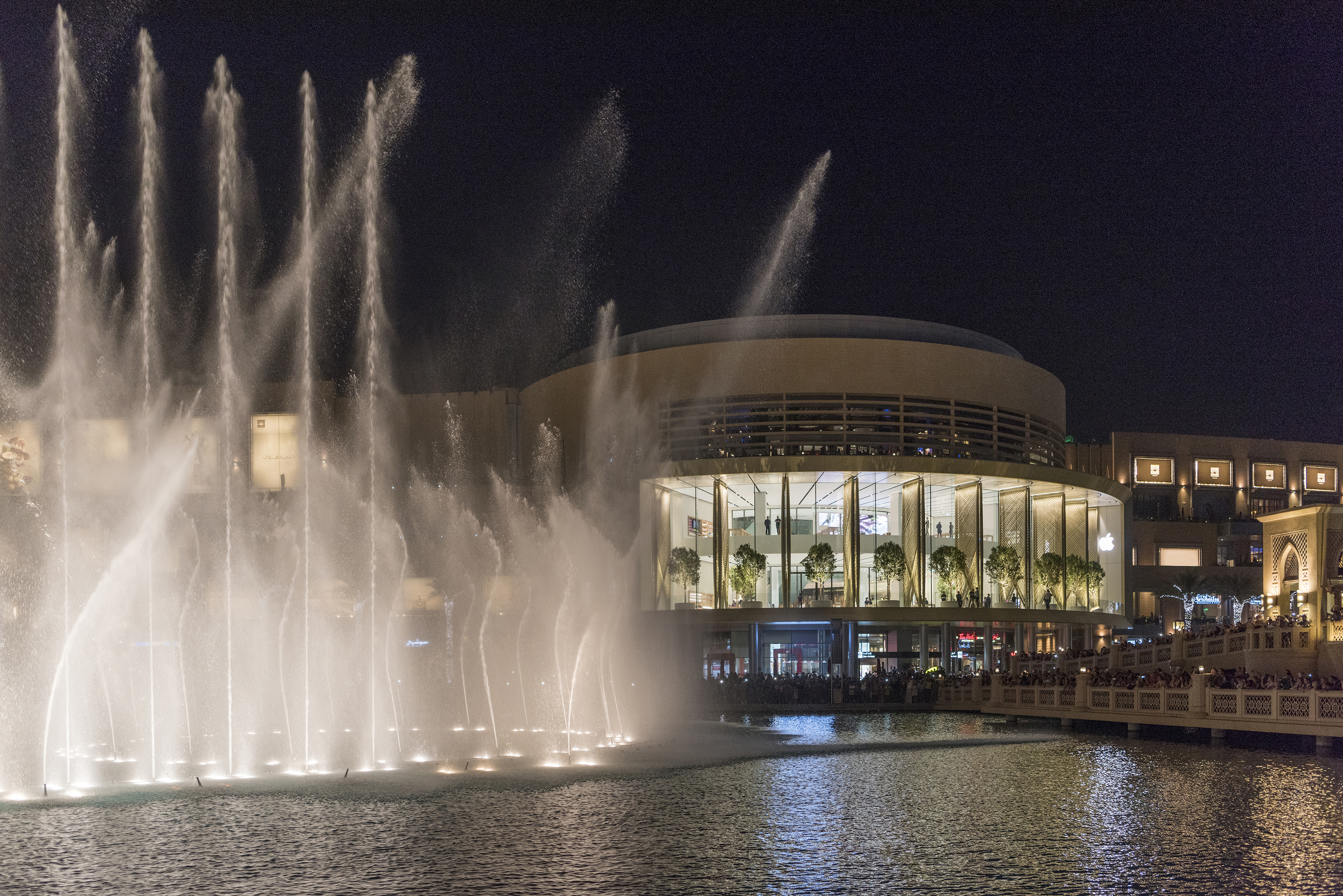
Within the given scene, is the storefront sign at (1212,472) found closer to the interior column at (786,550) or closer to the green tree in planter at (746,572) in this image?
the interior column at (786,550)

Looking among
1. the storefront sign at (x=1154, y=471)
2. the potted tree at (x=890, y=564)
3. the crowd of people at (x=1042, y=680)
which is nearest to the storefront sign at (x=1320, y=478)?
the storefront sign at (x=1154, y=471)

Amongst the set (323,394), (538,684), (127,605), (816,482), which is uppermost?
(323,394)

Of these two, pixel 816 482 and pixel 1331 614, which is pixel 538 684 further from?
pixel 1331 614

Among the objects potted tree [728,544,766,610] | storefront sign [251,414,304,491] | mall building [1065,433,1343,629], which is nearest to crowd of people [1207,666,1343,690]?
potted tree [728,544,766,610]

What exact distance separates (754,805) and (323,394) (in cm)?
7316

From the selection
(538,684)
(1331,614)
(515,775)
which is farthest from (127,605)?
(1331,614)

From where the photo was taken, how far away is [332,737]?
34.7 metres

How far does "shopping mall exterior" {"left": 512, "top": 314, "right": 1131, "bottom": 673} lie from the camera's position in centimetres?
6581

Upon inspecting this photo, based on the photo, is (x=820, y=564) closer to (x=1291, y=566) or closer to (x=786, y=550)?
(x=786, y=550)

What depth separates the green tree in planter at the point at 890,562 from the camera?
65.2m

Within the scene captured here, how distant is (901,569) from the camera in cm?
6556

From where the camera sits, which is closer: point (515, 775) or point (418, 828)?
point (418, 828)

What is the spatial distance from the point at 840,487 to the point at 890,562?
214 inches

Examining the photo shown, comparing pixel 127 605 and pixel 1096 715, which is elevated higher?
pixel 127 605
